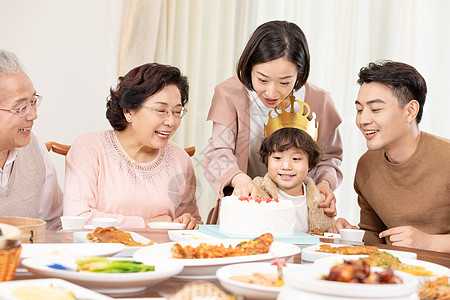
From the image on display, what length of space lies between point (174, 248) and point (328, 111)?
1.67 meters

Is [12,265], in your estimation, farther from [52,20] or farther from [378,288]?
[52,20]

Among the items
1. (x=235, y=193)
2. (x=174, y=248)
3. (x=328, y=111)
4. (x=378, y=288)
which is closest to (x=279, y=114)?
(x=328, y=111)

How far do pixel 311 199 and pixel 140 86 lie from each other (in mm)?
926

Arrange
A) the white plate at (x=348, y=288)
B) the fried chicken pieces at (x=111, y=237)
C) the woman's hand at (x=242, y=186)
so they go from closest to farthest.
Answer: the white plate at (x=348, y=288) → the fried chicken pieces at (x=111, y=237) → the woman's hand at (x=242, y=186)

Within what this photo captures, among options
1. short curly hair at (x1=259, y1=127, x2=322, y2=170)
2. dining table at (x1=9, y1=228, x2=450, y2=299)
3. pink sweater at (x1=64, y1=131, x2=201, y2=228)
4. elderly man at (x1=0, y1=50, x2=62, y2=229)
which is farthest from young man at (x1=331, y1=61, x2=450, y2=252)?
elderly man at (x1=0, y1=50, x2=62, y2=229)

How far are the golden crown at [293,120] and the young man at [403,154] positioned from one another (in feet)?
1.06

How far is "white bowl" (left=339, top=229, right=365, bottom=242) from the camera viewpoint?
5.82 ft

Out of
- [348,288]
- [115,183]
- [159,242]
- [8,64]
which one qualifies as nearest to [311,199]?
[115,183]

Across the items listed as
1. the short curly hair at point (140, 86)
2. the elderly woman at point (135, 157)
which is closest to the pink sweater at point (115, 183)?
the elderly woman at point (135, 157)

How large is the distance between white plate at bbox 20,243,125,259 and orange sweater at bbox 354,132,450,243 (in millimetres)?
1411

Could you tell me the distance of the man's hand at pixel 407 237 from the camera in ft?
6.15

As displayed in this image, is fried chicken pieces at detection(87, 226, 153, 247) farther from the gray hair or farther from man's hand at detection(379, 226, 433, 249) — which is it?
man's hand at detection(379, 226, 433, 249)

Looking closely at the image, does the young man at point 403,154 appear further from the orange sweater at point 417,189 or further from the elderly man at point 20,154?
the elderly man at point 20,154

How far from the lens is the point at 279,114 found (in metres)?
2.56
